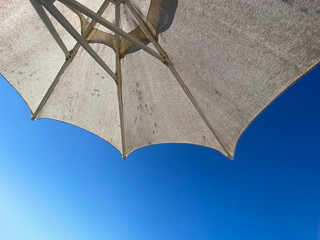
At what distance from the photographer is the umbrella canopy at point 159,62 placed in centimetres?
249

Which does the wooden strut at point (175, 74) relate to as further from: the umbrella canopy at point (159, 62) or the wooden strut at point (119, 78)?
the wooden strut at point (119, 78)

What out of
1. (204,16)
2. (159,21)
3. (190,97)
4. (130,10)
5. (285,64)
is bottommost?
(285,64)

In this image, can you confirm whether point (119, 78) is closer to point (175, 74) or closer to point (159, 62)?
point (159, 62)

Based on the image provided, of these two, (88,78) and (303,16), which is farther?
(88,78)

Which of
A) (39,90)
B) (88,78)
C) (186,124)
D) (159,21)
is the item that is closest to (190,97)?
(186,124)

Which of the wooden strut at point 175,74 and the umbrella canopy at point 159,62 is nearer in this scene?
the umbrella canopy at point 159,62

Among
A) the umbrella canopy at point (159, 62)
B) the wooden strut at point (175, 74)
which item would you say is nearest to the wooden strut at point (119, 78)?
the umbrella canopy at point (159, 62)

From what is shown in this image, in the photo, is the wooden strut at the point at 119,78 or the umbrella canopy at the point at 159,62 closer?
the umbrella canopy at the point at 159,62

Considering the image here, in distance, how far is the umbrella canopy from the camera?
2.49m

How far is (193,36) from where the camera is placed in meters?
3.00

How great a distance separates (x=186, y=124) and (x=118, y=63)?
1.24 m

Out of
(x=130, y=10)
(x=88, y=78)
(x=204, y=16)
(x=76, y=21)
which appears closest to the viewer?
(x=204, y=16)

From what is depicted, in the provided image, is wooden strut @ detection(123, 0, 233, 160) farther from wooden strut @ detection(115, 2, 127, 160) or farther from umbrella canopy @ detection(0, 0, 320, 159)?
wooden strut @ detection(115, 2, 127, 160)

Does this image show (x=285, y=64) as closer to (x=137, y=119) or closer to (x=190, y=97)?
(x=190, y=97)
